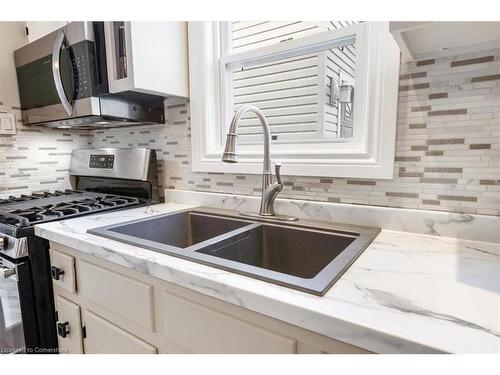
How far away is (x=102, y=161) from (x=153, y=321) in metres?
1.21

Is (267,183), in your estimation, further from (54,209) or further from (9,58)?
(9,58)

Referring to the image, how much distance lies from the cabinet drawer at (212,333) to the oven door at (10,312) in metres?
0.69

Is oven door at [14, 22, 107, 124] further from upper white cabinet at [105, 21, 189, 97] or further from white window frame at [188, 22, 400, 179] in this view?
white window frame at [188, 22, 400, 179]

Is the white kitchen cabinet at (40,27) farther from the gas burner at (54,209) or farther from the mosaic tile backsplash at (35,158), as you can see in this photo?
the gas burner at (54,209)

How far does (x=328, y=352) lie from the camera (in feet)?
1.73

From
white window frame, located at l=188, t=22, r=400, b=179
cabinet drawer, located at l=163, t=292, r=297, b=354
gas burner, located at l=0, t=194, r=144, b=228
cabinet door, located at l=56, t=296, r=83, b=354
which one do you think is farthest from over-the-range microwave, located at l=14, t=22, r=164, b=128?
cabinet drawer, located at l=163, t=292, r=297, b=354

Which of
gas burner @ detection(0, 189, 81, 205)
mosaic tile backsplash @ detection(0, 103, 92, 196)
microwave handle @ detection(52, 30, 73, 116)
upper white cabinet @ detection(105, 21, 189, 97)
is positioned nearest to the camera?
upper white cabinet @ detection(105, 21, 189, 97)

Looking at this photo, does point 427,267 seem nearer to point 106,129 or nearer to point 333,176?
point 333,176

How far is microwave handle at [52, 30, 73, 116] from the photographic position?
134 cm

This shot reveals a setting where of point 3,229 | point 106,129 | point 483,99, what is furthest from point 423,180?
point 106,129

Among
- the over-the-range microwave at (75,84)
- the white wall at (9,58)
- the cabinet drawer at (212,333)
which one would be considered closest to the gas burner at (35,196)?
the over-the-range microwave at (75,84)

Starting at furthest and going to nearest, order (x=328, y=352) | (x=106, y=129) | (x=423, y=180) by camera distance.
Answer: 1. (x=106, y=129)
2. (x=423, y=180)
3. (x=328, y=352)

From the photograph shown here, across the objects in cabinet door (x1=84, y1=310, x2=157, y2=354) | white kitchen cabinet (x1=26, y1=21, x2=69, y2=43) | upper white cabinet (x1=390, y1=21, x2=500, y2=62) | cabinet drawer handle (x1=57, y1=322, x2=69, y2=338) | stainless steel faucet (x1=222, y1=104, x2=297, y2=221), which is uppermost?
white kitchen cabinet (x1=26, y1=21, x2=69, y2=43)
